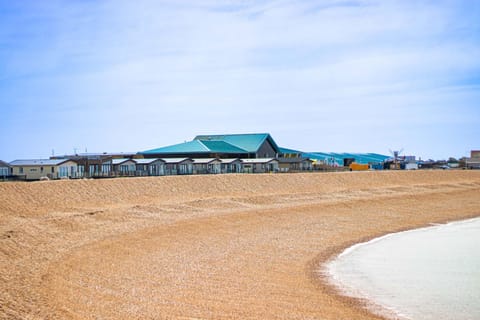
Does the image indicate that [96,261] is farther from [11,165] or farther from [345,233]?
[11,165]

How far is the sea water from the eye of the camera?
1397 centimetres

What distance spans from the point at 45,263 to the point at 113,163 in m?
41.8

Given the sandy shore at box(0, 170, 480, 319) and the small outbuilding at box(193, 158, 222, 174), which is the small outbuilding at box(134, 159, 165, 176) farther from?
the sandy shore at box(0, 170, 480, 319)

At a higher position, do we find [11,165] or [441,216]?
[11,165]

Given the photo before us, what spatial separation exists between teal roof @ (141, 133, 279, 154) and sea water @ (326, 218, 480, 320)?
4850 cm

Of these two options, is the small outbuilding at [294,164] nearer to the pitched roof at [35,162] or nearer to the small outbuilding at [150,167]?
the small outbuilding at [150,167]

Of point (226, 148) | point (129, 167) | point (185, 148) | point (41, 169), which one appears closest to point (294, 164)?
point (226, 148)

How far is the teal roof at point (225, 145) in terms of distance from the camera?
73.8m

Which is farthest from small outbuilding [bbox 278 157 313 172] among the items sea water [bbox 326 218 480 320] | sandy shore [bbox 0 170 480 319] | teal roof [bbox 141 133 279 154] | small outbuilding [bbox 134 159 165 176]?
sea water [bbox 326 218 480 320]

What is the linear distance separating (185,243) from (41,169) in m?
30.7

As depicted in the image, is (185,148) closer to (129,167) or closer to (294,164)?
(294,164)

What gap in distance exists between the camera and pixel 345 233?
27141 millimetres

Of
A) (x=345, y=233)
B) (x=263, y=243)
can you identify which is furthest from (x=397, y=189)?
(x=263, y=243)

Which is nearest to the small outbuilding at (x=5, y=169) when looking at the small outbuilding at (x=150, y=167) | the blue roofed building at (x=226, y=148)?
the small outbuilding at (x=150, y=167)
